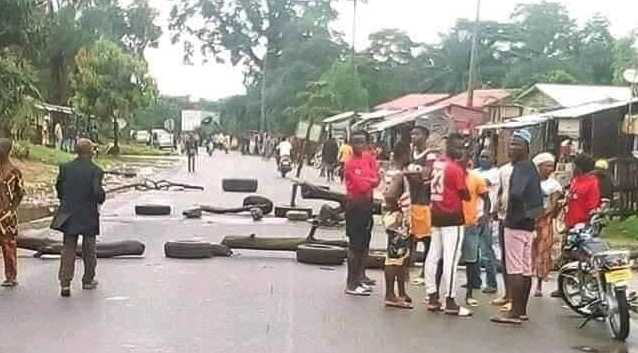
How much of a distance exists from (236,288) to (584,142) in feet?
64.9

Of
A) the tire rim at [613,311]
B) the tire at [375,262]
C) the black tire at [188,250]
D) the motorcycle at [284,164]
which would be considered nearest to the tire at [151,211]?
the black tire at [188,250]

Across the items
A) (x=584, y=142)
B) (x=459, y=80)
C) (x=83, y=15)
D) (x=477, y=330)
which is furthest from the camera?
(x=459, y=80)

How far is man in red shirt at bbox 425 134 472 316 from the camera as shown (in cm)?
1066

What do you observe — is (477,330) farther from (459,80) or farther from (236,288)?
(459,80)

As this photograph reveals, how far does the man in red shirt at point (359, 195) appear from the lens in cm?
1160

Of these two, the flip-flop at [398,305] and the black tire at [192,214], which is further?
the black tire at [192,214]

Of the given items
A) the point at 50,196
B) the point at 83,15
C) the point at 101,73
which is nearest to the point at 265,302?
the point at 50,196

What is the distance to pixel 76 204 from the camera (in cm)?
1148

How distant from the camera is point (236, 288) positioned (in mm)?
12281

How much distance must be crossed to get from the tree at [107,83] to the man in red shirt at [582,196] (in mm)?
48418

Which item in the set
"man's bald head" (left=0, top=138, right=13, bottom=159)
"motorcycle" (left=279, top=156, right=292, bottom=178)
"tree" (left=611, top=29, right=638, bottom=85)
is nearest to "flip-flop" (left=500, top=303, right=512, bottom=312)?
"man's bald head" (left=0, top=138, right=13, bottom=159)

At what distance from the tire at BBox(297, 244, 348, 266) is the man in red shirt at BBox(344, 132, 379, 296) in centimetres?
294

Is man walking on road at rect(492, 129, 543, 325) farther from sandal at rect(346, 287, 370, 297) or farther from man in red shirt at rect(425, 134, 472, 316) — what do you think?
sandal at rect(346, 287, 370, 297)

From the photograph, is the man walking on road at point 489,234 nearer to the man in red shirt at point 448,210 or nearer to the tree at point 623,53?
the man in red shirt at point 448,210
